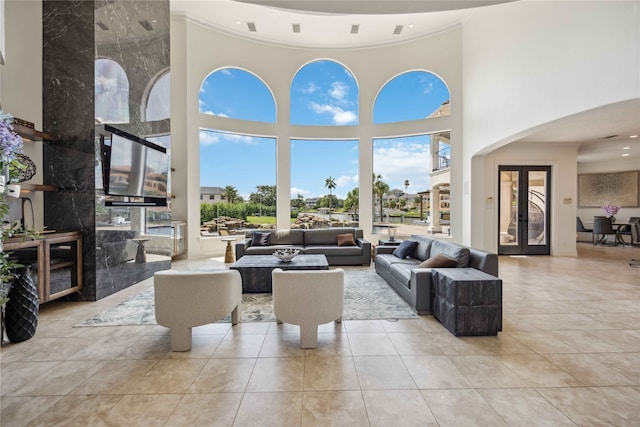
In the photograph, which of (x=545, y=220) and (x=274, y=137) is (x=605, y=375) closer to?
(x=545, y=220)

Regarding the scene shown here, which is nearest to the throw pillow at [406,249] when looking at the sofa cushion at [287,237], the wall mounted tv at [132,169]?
the sofa cushion at [287,237]

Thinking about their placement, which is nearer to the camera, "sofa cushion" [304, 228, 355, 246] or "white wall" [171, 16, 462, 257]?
"sofa cushion" [304, 228, 355, 246]

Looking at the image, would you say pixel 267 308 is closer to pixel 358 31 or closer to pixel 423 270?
pixel 423 270

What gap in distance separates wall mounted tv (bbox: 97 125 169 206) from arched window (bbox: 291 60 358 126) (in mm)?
4155

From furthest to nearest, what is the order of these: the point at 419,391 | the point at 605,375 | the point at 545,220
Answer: the point at 545,220 → the point at 605,375 → the point at 419,391

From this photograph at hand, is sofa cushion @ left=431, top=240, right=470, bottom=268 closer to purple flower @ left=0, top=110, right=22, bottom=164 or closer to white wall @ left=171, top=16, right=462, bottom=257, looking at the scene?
white wall @ left=171, top=16, right=462, bottom=257

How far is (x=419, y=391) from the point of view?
2135 mm

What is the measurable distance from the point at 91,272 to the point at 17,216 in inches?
45.4

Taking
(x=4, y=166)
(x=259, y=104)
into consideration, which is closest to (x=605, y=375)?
(x=4, y=166)

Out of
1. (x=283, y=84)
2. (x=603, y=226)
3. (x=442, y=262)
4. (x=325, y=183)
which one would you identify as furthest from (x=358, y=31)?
(x=603, y=226)

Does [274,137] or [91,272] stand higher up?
[274,137]

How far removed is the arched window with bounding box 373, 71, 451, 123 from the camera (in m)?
8.21

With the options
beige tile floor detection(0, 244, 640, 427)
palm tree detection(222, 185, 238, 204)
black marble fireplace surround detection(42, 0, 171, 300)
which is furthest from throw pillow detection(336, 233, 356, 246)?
black marble fireplace surround detection(42, 0, 171, 300)

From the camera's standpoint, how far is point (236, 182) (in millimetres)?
8242
